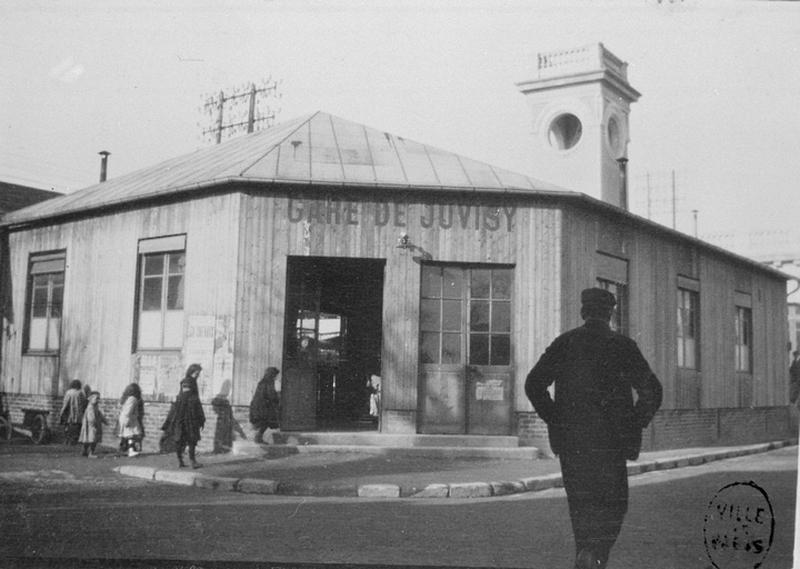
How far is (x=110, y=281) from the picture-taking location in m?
16.2

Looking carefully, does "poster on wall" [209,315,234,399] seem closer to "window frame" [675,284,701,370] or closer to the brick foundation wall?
the brick foundation wall

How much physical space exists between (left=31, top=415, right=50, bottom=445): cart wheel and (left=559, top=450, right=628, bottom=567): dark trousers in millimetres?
13680

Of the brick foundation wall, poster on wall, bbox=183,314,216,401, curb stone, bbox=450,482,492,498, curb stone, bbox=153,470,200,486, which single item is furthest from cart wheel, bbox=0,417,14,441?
curb stone, bbox=450,482,492,498

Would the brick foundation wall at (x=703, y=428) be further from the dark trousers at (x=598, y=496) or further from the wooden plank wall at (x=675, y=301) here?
the dark trousers at (x=598, y=496)

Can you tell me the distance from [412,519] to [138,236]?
9826mm

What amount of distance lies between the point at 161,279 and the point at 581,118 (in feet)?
74.3

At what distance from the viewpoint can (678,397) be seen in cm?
1808

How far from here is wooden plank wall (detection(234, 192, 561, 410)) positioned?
14031 millimetres

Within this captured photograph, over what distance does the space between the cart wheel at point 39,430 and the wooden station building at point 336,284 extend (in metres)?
0.50

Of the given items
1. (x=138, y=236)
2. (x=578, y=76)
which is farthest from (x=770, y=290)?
(x=138, y=236)

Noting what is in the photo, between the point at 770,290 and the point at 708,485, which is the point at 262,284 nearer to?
the point at 708,485

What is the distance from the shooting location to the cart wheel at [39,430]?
53.4 feet

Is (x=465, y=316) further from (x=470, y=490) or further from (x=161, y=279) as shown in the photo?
(x=161, y=279)

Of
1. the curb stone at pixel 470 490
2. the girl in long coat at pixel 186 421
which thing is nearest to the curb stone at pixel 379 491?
the curb stone at pixel 470 490
